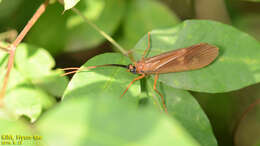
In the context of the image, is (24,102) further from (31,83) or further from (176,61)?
(176,61)

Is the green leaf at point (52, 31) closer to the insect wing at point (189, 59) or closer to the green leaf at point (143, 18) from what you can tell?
the green leaf at point (143, 18)

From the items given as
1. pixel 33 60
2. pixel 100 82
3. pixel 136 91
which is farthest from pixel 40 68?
pixel 136 91

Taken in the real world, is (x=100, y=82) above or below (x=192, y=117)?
above

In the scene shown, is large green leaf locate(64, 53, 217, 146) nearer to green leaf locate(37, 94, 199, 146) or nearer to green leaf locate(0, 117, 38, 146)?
green leaf locate(0, 117, 38, 146)

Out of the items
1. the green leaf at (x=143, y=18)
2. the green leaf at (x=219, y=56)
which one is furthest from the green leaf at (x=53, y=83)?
the green leaf at (x=143, y=18)

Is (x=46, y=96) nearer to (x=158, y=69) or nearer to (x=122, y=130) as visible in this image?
(x=158, y=69)
